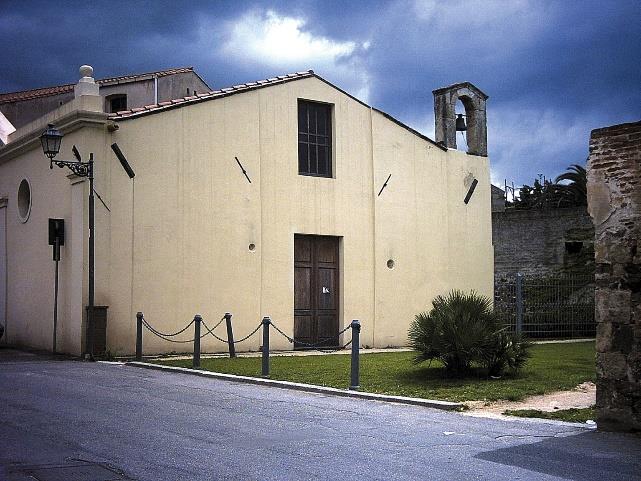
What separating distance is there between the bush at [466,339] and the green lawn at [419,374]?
28 centimetres

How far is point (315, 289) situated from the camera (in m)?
21.1

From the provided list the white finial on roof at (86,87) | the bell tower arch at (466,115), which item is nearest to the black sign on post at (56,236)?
the white finial on roof at (86,87)

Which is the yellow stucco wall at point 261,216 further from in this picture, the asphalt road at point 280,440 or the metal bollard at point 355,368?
the metal bollard at point 355,368

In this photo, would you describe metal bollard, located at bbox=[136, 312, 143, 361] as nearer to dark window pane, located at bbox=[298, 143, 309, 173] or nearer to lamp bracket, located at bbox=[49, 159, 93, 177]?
lamp bracket, located at bbox=[49, 159, 93, 177]

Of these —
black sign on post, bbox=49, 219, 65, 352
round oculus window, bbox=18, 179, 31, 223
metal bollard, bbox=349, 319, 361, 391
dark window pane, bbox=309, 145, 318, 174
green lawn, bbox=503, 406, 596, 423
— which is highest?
dark window pane, bbox=309, 145, 318, 174

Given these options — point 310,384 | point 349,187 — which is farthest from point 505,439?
point 349,187

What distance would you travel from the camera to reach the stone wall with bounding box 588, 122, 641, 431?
8.40m

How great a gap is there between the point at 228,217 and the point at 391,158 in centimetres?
540

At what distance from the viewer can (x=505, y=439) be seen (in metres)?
7.77

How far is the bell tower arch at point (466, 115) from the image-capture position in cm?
2344

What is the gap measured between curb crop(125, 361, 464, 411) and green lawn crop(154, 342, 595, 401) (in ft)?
1.18

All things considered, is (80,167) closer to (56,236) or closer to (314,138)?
(56,236)

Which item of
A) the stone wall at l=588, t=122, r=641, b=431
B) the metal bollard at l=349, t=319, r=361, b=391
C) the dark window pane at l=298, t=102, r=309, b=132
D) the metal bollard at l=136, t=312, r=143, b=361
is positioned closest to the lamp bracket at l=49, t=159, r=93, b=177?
the metal bollard at l=136, t=312, r=143, b=361

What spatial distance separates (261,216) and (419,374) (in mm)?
8247
